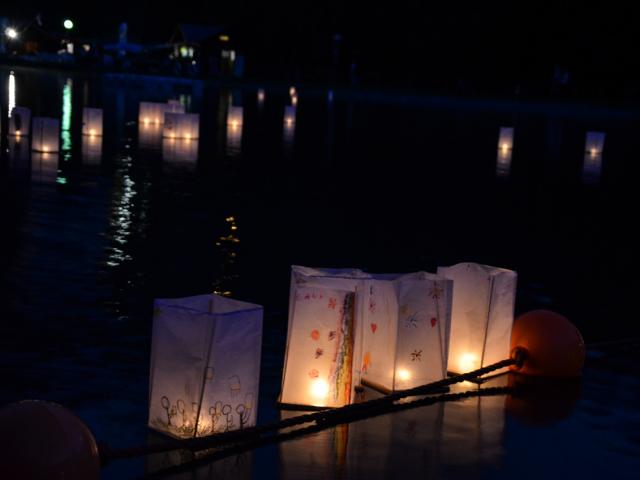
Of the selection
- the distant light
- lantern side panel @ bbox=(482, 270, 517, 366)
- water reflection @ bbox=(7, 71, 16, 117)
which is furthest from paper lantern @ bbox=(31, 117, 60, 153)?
the distant light

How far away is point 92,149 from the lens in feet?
67.0

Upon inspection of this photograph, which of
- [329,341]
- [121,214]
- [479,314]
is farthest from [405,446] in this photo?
[121,214]

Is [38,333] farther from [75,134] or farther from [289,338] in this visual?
[75,134]

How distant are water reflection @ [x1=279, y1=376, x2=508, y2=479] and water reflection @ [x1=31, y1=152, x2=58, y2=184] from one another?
10003 millimetres

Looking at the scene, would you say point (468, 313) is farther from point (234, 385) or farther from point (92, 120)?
point (92, 120)

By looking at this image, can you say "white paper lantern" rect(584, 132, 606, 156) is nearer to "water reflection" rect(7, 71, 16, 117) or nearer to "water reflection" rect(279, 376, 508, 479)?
"water reflection" rect(7, 71, 16, 117)

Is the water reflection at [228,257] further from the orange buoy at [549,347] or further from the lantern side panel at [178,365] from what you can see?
the lantern side panel at [178,365]

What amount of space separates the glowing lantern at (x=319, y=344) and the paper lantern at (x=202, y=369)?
528 mm

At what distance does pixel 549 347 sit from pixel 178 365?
9.60ft

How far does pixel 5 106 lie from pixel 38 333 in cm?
2288

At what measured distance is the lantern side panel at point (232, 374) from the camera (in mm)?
5660

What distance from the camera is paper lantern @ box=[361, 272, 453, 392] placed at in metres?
6.75

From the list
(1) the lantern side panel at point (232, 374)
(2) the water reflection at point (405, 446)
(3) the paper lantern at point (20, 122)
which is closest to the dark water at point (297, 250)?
(2) the water reflection at point (405, 446)

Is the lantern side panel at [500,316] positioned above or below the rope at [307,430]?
above
